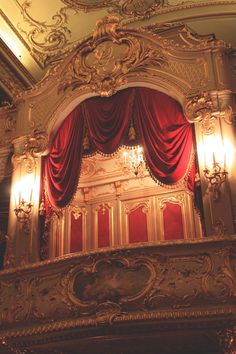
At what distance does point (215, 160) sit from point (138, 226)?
251 cm

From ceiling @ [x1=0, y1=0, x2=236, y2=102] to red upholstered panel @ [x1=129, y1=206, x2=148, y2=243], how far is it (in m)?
2.56

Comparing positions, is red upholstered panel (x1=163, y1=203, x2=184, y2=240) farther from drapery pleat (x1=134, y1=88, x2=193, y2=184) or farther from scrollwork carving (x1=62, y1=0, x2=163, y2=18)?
scrollwork carving (x1=62, y1=0, x2=163, y2=18)

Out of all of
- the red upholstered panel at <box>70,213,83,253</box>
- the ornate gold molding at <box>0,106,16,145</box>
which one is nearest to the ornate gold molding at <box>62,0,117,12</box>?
the ornate gold molding at <box>0,106,16,145</box>

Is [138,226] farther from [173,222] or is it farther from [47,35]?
[47,35]

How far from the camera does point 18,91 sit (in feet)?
24.6

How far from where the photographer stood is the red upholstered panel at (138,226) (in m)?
8.00

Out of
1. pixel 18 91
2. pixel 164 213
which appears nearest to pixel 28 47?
pixel 18 91

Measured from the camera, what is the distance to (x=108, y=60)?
691 centimetres

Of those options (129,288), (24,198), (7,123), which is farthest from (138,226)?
(129,288)

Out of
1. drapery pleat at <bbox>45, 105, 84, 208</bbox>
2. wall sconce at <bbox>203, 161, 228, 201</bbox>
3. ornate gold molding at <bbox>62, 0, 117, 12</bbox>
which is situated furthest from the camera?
ornate gold molding at <bbox>62, 0, 117, 12</bbox>

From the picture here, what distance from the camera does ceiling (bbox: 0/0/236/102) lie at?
26.0ft

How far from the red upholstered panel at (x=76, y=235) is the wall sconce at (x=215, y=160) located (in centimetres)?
302

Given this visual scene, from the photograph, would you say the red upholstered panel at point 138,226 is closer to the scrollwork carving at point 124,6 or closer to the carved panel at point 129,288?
the carved panel at point 129,288

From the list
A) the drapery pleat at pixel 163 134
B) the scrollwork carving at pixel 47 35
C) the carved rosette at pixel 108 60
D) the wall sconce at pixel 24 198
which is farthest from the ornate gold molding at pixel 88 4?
the wall sconce at pixel 24 198
